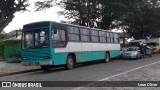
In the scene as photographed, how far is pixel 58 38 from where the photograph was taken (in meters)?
18.3

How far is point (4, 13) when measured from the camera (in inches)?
970

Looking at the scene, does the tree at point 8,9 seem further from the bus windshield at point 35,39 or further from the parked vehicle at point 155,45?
the parked vehicle at point 155,45

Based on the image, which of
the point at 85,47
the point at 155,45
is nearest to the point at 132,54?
the point at 85,47

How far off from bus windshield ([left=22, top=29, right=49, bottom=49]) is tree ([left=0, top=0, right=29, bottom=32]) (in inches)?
273

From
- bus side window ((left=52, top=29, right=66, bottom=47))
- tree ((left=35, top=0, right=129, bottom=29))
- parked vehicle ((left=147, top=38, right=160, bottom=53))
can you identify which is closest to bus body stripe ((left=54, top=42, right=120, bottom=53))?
bus side window ((left=52, top=29, right=66, bottom=47))

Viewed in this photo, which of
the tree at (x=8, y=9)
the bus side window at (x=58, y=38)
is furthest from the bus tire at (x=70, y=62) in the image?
the tree at (x=8, y=9)

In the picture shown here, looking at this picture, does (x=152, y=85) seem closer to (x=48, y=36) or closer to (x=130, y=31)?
(x=48, y=36)

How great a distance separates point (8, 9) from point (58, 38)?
8.47 m

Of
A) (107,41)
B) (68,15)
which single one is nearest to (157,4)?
(68,15)

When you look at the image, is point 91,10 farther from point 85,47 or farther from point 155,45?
point 155,45

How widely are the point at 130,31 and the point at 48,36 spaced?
42.1m

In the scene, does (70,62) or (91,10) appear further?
(91,10)

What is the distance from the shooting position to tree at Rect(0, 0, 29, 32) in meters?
24.5

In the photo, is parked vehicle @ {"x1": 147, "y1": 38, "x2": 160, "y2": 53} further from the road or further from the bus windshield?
the bus windshield
